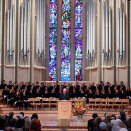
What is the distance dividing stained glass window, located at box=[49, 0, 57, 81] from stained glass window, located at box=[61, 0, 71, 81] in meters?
0.50

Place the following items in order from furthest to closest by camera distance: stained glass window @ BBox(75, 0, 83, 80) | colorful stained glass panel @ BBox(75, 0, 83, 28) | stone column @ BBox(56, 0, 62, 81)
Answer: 1. colorful stained glass panel @ BBox(75, 0, 83, 28)
2. stained glass window @ BBox(75, 0, 83, 80)
3. stone column @ BBox(56, 0, 62, 81)

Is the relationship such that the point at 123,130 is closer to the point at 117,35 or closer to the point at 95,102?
the point at 95,102

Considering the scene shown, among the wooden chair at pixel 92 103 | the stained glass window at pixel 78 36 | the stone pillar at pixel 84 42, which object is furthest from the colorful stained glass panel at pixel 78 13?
the wooden chair at pixel 92 103

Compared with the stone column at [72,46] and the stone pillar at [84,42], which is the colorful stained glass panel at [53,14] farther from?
the stone pillar at [84,42]

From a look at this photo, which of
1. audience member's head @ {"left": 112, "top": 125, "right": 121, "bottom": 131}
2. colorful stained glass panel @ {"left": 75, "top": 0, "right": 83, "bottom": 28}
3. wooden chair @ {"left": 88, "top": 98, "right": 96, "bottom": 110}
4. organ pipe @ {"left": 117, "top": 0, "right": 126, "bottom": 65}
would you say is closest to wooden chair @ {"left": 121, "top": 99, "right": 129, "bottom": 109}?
wooden chair @ {"left": 88, "top": 98, "right": 96, "bottom": 110}

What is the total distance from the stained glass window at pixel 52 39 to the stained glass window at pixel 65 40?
50 cm

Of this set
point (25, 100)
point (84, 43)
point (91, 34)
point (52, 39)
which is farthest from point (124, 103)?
point (52, 39)

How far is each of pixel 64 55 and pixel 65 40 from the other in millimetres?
976

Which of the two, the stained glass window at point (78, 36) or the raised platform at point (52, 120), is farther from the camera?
the stained glass window at point (78, 36)

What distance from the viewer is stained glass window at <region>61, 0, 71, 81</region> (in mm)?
22453

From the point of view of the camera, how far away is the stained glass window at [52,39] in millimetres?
22328

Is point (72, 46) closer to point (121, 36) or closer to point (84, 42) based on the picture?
point (84, 42)

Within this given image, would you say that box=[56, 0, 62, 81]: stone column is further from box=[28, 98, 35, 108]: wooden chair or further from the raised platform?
the raised platform

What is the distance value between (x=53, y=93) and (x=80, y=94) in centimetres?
129
